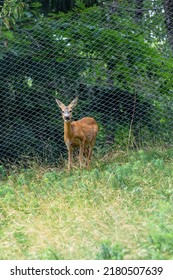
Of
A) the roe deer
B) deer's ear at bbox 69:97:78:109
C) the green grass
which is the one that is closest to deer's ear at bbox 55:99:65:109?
the roe deer

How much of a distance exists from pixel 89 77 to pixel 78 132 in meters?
0.91

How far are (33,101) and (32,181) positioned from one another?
204 cm

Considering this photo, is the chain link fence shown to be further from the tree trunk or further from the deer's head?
the deer's head

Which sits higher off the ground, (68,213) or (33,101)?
(68,213)

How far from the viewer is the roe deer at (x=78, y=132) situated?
41.8ft

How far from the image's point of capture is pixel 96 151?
43.6 ft

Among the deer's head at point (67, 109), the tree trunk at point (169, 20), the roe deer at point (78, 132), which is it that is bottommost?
the roe deer at point (78, 132)

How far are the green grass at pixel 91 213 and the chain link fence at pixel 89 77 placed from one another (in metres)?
1.08

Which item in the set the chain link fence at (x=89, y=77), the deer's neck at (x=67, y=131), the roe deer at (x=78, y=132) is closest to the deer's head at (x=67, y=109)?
the roe deer at (x=78, y=132)

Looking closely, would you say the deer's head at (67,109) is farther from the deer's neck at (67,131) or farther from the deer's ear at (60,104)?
the deer's neck at (67,131)

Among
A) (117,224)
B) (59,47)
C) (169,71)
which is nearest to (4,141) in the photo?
(59,47)

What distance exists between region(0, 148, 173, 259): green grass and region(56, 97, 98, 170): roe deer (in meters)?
1.10
